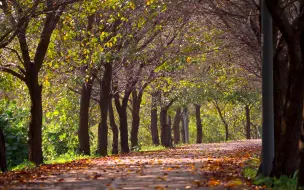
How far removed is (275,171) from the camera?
40.8 feet

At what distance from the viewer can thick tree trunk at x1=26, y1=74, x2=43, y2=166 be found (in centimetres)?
2105

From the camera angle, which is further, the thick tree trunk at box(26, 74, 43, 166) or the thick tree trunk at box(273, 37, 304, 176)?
the thick tree trunk at box(26, 74, 43, 166)

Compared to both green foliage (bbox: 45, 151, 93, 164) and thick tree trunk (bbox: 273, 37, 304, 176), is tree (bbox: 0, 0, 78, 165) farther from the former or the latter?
thick tree trunk (bbox: 273, 37, 304, 176)

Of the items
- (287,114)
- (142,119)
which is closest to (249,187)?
(287,114)

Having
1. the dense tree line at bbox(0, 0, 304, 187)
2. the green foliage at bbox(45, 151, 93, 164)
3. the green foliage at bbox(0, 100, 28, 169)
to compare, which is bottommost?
the green foliage at bbox(45, 151, 93, 164)

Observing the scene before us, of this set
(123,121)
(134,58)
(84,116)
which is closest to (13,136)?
(84,116)

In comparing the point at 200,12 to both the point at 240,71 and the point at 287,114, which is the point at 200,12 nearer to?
the point at 287,114

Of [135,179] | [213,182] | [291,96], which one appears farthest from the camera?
[135,179]

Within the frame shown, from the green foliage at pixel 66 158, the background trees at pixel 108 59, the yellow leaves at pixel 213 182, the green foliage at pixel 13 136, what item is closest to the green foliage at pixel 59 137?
the background trees at pixel 108 59

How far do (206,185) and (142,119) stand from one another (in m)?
58.6

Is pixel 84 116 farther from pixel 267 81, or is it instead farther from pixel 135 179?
pixel 267 81

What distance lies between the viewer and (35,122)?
21281mm

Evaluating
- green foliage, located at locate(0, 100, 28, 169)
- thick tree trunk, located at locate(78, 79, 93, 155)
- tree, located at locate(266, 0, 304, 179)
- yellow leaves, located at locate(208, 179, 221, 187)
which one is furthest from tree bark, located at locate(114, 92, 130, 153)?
tree, located at locate(266, 0, 304, 179)

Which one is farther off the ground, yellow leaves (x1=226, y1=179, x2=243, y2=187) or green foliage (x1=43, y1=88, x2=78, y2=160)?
green foliage (x1=43, y1=88, x2=78, y2=160)
